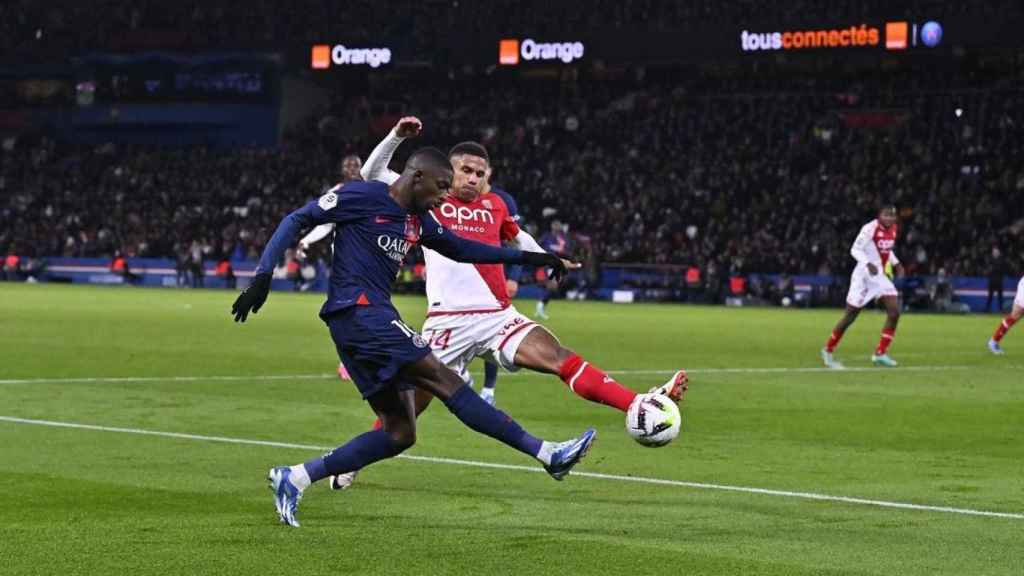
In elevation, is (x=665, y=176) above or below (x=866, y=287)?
above

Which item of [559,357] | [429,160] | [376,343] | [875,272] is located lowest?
[875,272]

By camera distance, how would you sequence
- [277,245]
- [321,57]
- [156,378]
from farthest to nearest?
[321,57] → [156,378] → [277,245]

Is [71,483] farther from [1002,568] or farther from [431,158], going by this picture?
[1002,568]

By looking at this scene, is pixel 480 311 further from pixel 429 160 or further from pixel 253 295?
pixel 253 295

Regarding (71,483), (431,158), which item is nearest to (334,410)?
(71,483)

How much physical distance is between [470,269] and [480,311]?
1.61 feet

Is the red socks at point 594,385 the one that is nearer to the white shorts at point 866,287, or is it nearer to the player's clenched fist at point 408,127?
the player's clenched fist at point 408,127

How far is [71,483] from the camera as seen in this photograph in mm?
10938

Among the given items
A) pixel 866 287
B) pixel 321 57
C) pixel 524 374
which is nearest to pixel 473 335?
pixel 524 374

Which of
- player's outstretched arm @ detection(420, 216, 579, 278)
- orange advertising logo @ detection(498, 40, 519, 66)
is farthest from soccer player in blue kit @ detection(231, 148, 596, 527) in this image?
orange advertising logo @ detection(498, 40, 519, 66)

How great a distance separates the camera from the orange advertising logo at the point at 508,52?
6394 centimetres

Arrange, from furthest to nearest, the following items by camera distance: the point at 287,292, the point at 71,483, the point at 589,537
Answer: the point at 287,292 < the point at 71,483 < the point at 589,537

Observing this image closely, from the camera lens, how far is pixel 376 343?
9.41m

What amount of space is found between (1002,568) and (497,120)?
6044cm
